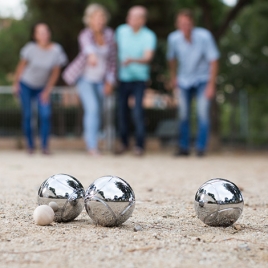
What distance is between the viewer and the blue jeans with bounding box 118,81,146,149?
7773 millimetres

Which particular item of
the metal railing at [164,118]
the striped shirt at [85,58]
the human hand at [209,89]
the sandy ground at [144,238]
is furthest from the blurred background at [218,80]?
the sandy ground at [144,238]

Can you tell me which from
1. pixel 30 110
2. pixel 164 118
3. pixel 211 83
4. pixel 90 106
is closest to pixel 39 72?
pixel 30 110

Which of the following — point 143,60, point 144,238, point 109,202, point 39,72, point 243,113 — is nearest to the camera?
point 144,238

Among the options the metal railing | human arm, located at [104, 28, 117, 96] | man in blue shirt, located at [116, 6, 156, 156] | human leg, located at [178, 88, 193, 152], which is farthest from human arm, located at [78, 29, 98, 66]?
the metal railing

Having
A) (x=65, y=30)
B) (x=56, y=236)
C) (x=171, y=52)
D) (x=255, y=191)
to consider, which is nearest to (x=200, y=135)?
(x=171, y=52)

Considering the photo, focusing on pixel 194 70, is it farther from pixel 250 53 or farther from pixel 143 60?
pixel 250 53

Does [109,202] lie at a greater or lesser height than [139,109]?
lesser

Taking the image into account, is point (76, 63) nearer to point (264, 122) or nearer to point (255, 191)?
point (255, 191)

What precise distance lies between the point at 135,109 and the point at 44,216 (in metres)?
5.36

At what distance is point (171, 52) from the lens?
798cm

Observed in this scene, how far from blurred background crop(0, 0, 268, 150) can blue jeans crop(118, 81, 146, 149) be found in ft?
8.83

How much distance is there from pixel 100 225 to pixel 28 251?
55cm

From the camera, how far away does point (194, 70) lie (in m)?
7.82

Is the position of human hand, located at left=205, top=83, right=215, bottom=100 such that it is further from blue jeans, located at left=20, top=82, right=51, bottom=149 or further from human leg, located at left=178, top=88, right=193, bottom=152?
blue jeans, located at left=20, top=82, right=51, bottom=149
